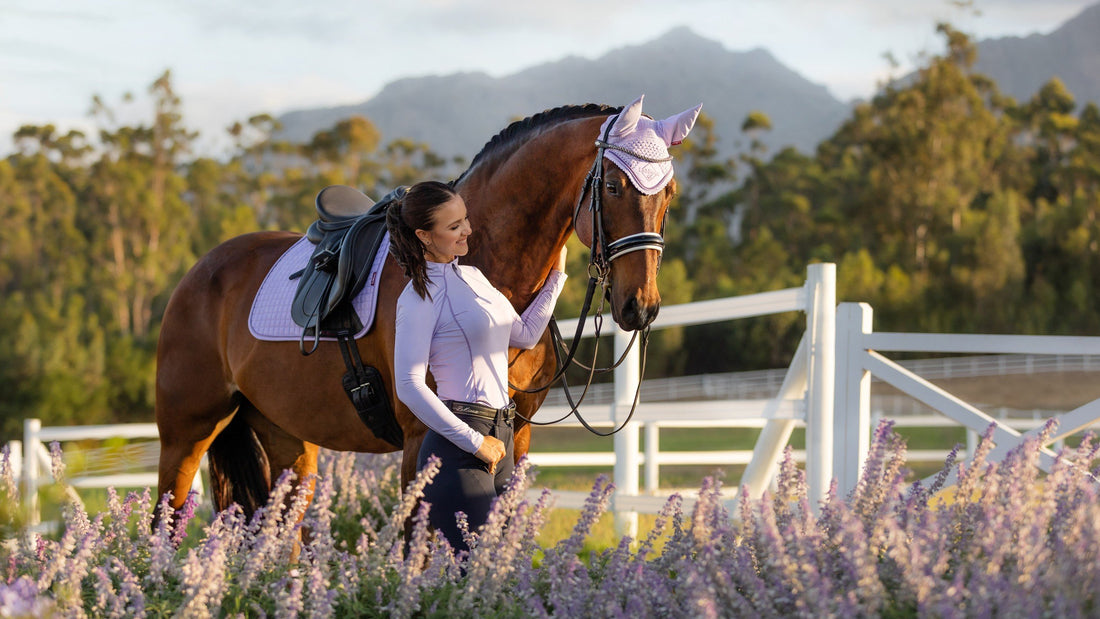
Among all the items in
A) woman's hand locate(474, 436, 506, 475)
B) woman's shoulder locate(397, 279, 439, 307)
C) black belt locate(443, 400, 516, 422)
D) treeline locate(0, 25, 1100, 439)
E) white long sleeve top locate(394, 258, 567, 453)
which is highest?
treeline locate(0, 25, 1100, 439)

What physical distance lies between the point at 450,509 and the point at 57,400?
73.2 ft

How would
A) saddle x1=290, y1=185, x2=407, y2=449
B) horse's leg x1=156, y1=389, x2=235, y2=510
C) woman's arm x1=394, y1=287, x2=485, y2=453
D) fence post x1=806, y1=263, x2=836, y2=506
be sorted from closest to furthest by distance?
woman's arm x1=394, y1=287, x2=485, y2=453, saddle x1=290, y1=185, x2=407, y2=449, horse's leg x1=156, y1=389, x2=235, y2=510, fence post x1=806, y1=263, x2=836, y2=506

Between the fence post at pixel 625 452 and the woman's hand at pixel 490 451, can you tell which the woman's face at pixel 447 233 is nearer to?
the woman's hand at pixel 490 451

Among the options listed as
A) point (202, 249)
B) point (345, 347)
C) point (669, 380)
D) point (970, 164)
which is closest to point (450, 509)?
point (345, 347)

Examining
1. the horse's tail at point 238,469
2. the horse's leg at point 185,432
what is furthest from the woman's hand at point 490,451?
the horse's tail at point 238,469

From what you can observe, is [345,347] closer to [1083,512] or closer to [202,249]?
[1083,512]

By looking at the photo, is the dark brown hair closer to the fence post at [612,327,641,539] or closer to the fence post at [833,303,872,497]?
the fence post at [833,303,872,497]

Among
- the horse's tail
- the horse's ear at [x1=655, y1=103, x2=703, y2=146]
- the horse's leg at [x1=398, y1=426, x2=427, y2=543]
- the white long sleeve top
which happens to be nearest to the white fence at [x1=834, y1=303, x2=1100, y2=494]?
the horse's ear at [x1=655, y1=103, x2=703, y2=146]

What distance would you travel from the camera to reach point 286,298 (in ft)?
12.7

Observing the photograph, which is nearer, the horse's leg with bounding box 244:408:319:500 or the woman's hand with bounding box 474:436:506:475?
the woman's hand with bounding box 474:436:506:475

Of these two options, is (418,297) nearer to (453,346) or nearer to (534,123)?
(453,346)

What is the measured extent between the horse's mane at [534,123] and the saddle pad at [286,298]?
513mm

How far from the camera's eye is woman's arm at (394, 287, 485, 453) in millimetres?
2740

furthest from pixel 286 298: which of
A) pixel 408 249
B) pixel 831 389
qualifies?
pixel 831 389
